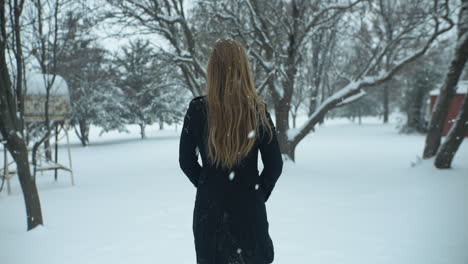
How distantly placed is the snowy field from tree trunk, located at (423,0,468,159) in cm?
79

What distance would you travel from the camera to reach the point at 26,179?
4.91 metres

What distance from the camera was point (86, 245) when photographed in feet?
14.5

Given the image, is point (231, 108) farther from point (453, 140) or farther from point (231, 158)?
point (453, 140)

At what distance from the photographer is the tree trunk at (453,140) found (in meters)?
8.03

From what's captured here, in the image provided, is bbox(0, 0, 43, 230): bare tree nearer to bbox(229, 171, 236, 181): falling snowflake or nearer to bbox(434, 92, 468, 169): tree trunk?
bbox(229, 171, 236, 181): falling snowflake

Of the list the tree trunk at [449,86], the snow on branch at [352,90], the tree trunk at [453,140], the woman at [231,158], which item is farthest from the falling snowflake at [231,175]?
the tree trunk at [449,86]

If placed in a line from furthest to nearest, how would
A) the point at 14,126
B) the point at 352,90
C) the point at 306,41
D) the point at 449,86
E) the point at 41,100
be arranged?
1. the point at 306,41
2. the point at 352,90
3. the point at 41,100
4. the point at 449,86
5. the point at 14,126

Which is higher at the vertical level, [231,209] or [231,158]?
[231,158]

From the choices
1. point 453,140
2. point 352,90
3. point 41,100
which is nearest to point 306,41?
point 352,90

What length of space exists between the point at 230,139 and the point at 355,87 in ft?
30.4

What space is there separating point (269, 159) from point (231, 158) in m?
0.27

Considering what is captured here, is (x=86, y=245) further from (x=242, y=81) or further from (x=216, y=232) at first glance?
(x=242, y=81)

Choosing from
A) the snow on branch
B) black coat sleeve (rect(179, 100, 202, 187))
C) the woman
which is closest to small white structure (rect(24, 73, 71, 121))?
the snow on branch

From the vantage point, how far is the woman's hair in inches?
75.8
